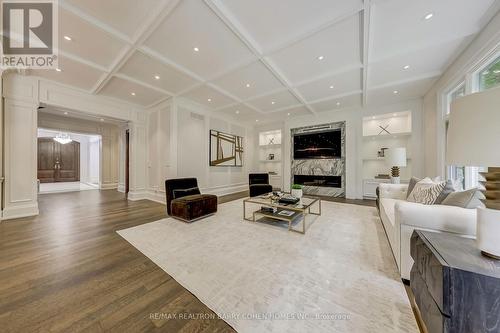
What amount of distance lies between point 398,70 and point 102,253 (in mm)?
5731

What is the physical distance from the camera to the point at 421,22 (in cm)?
222

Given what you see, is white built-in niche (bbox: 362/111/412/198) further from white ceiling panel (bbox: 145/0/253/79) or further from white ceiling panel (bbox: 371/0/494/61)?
white ceiling panel (bbox: 145/0/253/79)

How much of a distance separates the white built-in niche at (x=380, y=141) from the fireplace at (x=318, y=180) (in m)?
0.81

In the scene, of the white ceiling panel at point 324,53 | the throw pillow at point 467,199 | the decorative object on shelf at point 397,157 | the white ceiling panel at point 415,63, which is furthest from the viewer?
the decorative object on shelf at point 397,157

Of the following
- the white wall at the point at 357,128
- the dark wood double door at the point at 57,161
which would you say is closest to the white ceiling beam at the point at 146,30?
the white wall at the point at 357,128

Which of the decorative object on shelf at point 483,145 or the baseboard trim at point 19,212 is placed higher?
the decorative object on shelf at point 483,145

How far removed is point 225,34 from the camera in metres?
Answer: 2.46

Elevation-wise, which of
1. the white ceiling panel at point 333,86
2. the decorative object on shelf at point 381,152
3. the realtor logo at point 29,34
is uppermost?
the realtor logo at point 29,34

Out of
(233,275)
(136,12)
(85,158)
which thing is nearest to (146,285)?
(233,275)

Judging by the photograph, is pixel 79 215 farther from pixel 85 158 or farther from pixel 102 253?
pixel 85 158

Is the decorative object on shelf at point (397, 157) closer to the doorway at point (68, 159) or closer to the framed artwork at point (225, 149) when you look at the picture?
the framed artwork at point (225, 149)

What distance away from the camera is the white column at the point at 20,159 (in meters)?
3.52

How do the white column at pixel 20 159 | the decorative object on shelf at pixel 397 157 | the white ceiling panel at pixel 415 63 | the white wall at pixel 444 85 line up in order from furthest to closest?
the decorative object on shelf at pixel 397 157 < the white column at pixel 20 159 < the white ceiling panel at pixel 415 63 < the white wall at pixel 444 85

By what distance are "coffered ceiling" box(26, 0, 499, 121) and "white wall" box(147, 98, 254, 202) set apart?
2.70 feet
